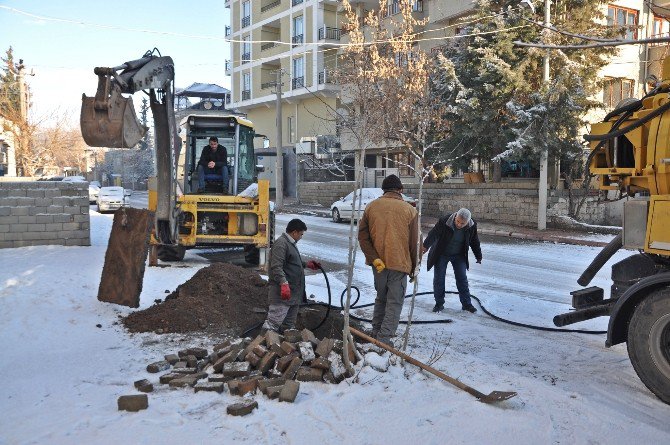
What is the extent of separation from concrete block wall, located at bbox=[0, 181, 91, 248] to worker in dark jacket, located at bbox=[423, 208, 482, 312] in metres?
8.23

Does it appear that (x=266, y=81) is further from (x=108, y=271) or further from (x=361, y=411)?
(x=361, y=411)

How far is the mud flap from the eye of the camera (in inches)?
298

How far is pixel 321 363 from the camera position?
513 centimetres

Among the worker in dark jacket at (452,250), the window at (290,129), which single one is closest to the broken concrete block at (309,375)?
the worker in dark jacket at (452,250)

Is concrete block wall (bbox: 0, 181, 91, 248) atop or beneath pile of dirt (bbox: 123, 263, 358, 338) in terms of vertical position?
atop

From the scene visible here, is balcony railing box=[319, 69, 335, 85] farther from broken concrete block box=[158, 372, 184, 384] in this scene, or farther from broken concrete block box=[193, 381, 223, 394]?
broken concrete block box=[193, 381, 223, 394]

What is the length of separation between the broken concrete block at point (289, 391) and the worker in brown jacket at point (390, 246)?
1.56 metres

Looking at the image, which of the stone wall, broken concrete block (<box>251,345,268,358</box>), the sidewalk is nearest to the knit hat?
broken concrete block (<box>251,345,268,358</box>)

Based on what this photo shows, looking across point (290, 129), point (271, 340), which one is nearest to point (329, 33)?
point (290, 129)

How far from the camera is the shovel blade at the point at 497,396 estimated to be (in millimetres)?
4656

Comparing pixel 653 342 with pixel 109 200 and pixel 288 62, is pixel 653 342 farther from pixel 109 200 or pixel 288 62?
pixel 288 62

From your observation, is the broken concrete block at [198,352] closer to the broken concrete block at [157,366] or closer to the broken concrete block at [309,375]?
the broken concrete block at [157,366]

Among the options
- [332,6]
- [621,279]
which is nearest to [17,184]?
[621,279]

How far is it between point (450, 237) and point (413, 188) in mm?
18222
